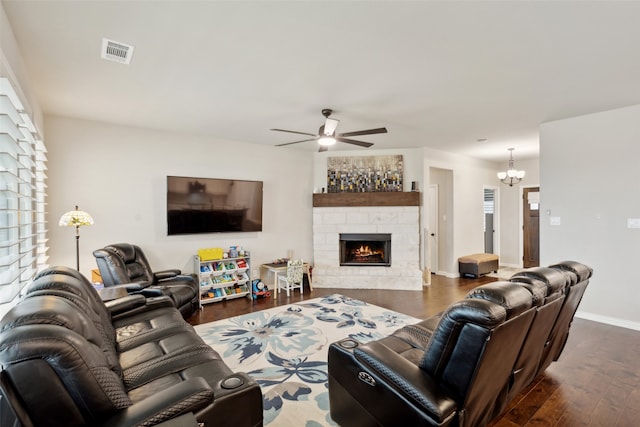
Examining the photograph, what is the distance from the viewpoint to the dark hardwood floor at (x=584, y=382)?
7.00 feet

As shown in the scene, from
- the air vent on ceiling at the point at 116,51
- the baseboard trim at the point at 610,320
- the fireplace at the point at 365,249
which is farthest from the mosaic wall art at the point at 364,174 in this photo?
the air vent on ceiling at the point at 116,51

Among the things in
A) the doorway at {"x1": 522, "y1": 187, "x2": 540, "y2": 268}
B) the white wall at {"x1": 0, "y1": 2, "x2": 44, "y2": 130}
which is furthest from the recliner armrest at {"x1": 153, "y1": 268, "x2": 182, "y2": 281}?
the doorway at {"x1": 522, "y1": 187, "x2": 540, "y2": 268}

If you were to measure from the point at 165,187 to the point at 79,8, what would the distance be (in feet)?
9.91

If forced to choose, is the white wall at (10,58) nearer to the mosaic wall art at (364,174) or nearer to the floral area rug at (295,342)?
the floral area rug at (295,342)

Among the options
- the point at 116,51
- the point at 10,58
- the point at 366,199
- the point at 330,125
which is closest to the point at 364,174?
the point at 366,199

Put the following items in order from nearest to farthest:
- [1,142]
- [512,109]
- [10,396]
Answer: [10,396], [1,142], [512,109]

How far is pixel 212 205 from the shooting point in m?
5.00

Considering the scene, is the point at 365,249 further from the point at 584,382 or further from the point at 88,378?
the point at 88,378

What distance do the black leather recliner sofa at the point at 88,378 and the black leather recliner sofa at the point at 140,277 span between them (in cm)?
163

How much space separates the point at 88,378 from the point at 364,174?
543 centimetres

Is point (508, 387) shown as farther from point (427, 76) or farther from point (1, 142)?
point (1, 142)

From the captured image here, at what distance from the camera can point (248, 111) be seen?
151 inches

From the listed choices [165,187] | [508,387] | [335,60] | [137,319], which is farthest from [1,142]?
[508,387]

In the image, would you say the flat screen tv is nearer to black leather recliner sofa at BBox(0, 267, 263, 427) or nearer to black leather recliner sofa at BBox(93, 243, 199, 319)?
black leather recliner sofa at BBox(93, 243, 199, 319)
